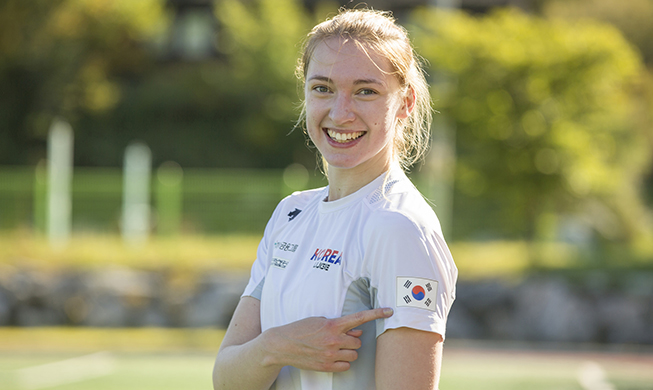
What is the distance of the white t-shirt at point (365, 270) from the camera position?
5.44 ft

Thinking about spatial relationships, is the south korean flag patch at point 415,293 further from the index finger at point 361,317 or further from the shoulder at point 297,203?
the shoulder at point 297,203

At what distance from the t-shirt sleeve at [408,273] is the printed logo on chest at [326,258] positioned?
0.28 feet

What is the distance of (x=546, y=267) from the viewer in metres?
12.0

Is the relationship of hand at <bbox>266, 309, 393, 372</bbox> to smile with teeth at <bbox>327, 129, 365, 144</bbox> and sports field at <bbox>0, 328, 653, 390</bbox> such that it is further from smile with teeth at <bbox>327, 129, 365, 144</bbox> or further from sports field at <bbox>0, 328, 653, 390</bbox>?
sports field at <bbox>0, 328, 653, 390</bbox>

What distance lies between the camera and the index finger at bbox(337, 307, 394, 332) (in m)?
1.67

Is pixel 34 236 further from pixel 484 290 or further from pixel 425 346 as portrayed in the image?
pixel 425 346

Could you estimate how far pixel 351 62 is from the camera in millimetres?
1829

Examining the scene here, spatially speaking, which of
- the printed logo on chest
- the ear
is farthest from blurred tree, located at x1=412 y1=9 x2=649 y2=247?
the printed logo on chest

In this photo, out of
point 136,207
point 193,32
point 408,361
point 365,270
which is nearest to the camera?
point 408,361

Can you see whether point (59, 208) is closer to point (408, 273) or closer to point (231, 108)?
point (231, 108)

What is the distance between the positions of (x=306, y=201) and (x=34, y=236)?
11.5 metres

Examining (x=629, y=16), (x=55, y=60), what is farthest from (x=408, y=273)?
(x=629, y=16)

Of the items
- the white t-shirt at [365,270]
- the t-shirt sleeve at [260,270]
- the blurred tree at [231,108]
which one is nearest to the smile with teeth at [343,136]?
the white t-shirt at [365,270]

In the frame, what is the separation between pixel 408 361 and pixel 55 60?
1856 cm
